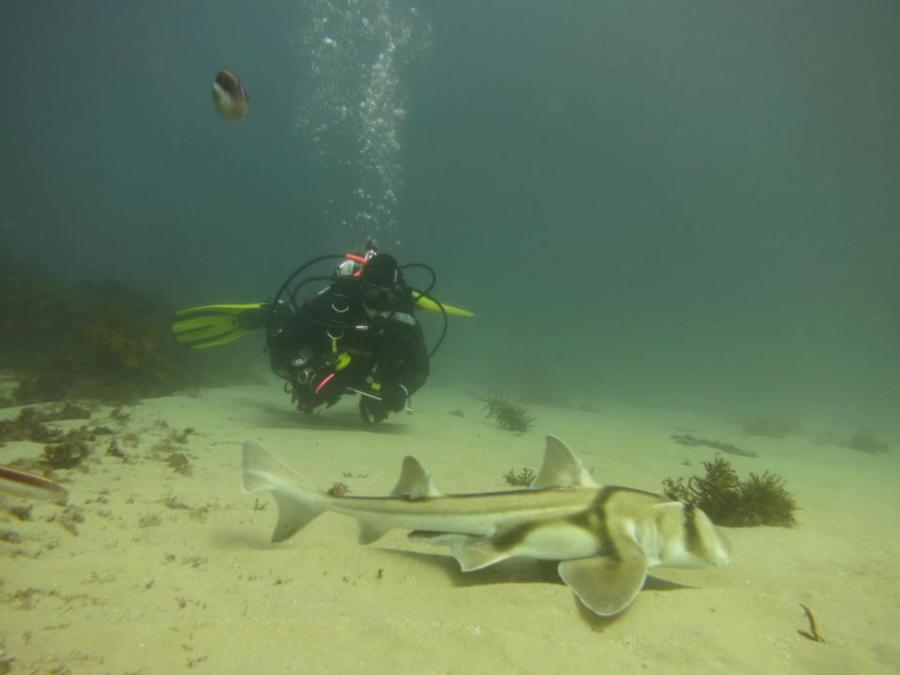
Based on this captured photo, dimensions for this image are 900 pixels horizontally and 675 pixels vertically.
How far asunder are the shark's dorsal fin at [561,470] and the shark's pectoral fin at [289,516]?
5.47ft

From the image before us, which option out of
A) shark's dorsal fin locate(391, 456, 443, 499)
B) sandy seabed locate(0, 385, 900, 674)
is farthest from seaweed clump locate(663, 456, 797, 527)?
shark's dorsal fin locate(391, 456, 443, 499)

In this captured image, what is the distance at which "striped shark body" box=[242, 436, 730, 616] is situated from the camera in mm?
2443

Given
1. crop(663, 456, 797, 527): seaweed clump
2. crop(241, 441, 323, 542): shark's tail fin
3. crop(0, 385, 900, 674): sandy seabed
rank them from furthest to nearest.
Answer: crop(663, 456, 797, 527): seaweed clump < crop(241, 441, 323, 542): shark's tail fin < crop(0, 385, 900, 674): sandy seabed

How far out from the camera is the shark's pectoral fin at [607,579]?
2.18 meters

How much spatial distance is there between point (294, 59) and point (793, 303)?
131033 mm

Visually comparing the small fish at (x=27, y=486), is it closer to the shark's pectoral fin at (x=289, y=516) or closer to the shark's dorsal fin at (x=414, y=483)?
the shark's pectoral fin at (x=289, y=516)

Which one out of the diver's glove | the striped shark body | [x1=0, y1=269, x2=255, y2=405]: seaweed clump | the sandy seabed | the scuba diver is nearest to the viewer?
the sandy seabed

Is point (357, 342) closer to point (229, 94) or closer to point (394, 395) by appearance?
point (394, 395)

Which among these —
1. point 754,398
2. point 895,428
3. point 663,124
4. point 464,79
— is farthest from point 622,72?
point 895,428

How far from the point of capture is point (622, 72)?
208 feet

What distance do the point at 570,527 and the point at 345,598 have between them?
4.56 feet

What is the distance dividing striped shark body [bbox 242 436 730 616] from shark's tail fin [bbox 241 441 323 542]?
23 centimetres

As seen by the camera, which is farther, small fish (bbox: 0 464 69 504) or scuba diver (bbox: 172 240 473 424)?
scuba diver (bbox: 172 240 473 424)

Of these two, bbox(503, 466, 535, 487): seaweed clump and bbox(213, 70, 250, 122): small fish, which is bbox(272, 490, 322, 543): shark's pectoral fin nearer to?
bbox(503, 466, 535, 487): seaweed clump
